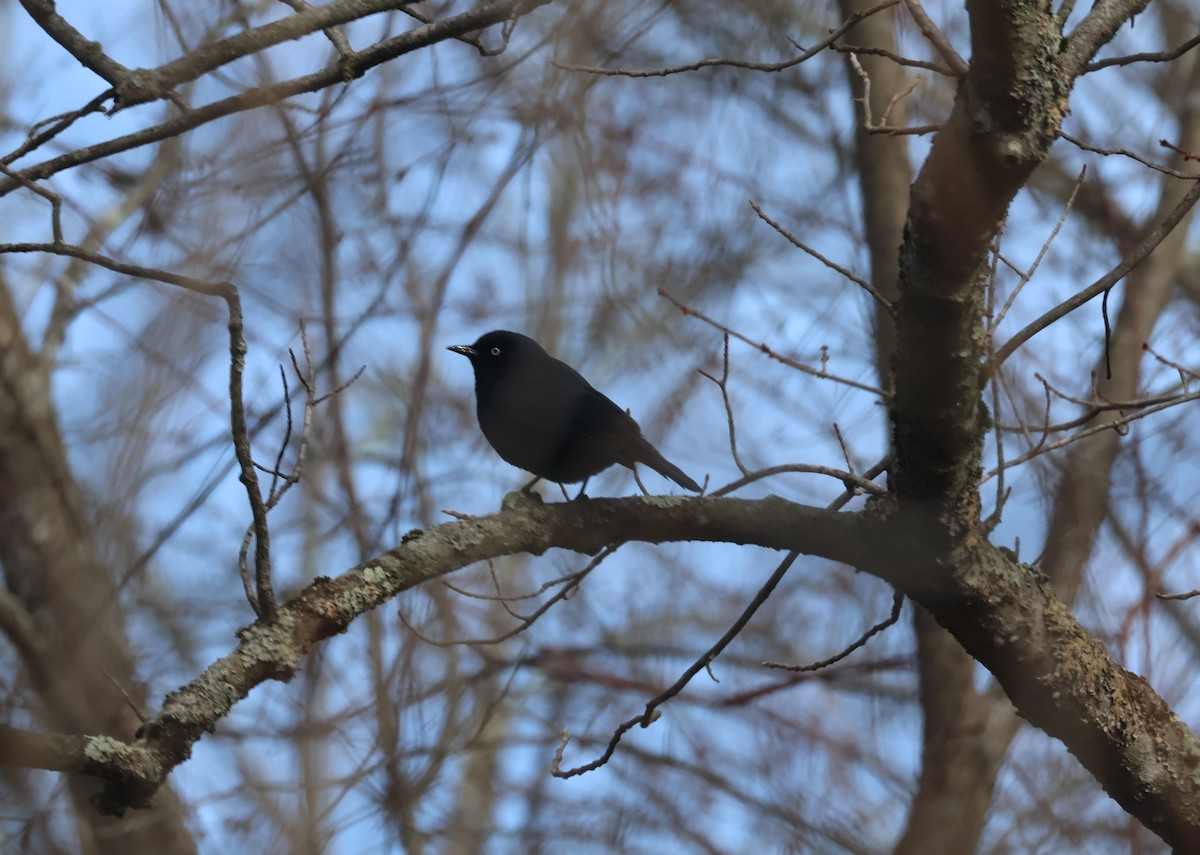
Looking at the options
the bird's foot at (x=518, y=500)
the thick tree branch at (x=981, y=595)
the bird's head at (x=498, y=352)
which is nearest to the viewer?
the thick tree branch at (x=981, y=595)

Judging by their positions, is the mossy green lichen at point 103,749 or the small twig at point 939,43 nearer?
the mossy green lichen at point 103,749

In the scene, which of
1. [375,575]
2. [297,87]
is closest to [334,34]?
[297,87]

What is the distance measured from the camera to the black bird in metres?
4.36

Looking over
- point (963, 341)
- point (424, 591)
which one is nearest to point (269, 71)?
point (424, 591)

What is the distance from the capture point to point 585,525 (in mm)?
3041

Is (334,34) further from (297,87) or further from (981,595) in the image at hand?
(981,595)

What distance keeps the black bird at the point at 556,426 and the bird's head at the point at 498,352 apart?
0.03 m

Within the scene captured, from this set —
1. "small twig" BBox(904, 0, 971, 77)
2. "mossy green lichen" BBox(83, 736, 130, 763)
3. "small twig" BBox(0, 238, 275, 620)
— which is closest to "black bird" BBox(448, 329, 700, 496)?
"small twig" BBox(0, 238, 275, 620)

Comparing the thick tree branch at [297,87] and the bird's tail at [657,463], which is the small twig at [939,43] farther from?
the bird's tail at [657,463]

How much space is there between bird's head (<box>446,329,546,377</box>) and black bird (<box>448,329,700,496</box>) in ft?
0.09

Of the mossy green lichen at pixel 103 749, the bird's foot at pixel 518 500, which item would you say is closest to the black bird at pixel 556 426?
the bird's foot at pixel 518 500

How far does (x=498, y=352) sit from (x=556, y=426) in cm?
77

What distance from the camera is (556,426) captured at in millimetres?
4457

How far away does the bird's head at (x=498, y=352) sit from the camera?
500cm
